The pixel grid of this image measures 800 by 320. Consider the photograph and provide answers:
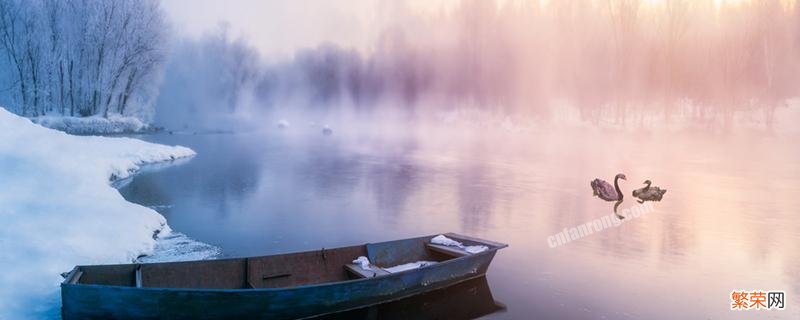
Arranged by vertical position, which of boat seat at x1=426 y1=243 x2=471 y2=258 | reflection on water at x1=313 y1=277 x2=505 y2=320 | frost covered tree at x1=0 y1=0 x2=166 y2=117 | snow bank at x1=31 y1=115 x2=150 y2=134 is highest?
frost covered tree at x1=0 y1=0 x2=166 y2=117

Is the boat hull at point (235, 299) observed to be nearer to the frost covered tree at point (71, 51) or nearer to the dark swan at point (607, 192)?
the dark swan at point (607, 192)

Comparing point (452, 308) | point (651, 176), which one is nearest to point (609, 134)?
point (651, 176)

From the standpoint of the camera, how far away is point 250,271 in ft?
34.8

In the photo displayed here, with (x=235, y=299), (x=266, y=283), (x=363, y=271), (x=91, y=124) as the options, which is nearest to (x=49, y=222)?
(x=266, y=283)

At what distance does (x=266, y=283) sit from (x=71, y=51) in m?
52.0

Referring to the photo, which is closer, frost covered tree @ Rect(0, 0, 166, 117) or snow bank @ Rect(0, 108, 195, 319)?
snow bank @ Rect(0, 108, 195, 319)

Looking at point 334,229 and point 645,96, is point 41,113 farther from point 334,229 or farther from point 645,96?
point 645,96

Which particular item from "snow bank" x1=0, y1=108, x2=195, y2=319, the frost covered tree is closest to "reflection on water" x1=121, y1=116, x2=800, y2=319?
"snow bank" x1=0, y1=108, x2=195, y2=319

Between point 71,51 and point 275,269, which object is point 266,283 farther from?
point 71,51

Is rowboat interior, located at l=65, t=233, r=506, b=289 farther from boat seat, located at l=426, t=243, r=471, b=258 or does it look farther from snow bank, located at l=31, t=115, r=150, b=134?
snow bank, located at l=31, t=115, r=150, b=134

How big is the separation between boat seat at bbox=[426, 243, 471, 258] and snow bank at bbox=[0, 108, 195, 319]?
7.32 metres

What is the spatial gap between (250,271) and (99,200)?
8004 millimetres

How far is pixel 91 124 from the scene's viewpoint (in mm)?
51844

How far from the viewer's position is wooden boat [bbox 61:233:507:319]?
8.41 m
